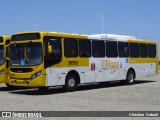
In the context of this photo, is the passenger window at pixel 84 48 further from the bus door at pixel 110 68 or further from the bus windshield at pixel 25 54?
the bus windshield at pixel 25 54

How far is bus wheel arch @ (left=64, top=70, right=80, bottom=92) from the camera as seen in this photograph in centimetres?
1948

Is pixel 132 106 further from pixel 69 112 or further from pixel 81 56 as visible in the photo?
pixel 81 56

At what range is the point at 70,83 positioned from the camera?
1966cm

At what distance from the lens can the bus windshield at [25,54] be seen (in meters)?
17.9

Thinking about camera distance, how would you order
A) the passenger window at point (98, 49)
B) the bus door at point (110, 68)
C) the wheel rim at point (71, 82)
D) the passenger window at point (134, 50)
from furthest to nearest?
the passenger window at point (134, 50)
the bus door at point (110, 68)
the passenger window at point (98, 49)
the wheel rim at point (71, 82)

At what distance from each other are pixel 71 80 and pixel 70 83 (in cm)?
16

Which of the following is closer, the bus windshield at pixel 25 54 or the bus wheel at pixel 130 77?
→ the bus windshield at pixel 25 54

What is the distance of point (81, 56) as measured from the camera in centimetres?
2034

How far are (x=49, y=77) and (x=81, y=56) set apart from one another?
9.11ft

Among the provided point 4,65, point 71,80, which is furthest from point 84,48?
point 4,65

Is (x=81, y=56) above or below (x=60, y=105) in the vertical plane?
above

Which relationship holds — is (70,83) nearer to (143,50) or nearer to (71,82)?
(71,82)

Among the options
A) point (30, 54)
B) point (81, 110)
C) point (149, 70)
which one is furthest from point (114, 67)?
point (81, 110)

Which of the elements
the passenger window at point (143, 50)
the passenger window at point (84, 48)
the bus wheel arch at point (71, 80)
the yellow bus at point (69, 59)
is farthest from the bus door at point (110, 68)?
the passenger window at point (143, 50)
